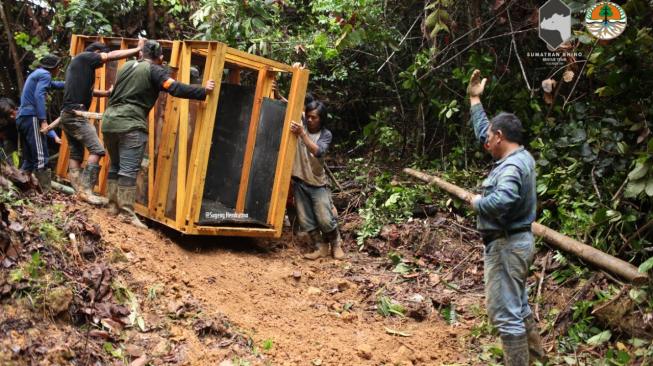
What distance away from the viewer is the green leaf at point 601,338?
4.85 meters

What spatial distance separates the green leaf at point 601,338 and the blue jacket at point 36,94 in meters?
6.43

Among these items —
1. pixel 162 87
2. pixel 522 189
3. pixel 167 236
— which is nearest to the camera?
pixel 522 189

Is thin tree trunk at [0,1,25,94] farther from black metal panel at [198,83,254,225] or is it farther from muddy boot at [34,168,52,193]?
black metal panel at [198,83,254,225]

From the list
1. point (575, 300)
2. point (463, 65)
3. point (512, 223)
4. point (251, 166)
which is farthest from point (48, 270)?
point (463, 65)

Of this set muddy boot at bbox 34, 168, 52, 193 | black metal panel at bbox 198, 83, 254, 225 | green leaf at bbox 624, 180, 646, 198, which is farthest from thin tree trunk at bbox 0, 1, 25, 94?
green leaf at bbox 624, 180, 646, 198

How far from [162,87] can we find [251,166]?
4.23ft

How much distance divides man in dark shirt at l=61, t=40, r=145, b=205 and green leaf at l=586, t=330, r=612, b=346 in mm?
4968

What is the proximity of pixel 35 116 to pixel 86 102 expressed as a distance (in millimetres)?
1056

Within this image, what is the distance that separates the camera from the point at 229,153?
22.5ft

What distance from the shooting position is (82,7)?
29.6ft

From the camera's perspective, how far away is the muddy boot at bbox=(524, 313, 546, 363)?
14.9 ft

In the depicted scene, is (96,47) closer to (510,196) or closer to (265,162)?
(265,162)

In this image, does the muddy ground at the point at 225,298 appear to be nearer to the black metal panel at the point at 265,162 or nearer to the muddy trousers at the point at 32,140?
the black metal panel at the point at 265,162

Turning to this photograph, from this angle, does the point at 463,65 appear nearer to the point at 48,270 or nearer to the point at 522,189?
the point at 522,189
